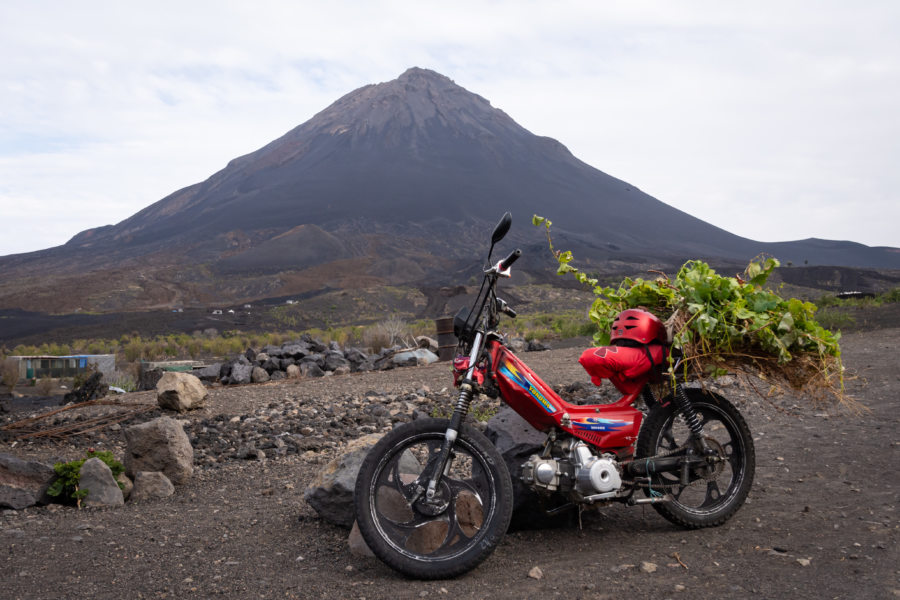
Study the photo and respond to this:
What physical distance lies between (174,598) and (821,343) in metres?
3.65

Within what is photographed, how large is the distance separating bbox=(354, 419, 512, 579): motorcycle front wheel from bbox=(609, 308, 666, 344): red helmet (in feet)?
3.48

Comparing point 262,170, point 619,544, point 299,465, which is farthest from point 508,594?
point 262,170

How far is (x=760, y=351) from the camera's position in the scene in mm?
4078

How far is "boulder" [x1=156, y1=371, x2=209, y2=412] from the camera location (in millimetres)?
9641

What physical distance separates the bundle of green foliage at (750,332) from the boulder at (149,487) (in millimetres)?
3797

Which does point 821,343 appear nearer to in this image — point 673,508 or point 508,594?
point 673,508

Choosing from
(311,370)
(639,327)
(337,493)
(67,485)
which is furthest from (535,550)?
(311,370)

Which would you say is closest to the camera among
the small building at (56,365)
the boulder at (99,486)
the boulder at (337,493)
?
the boulder at (337,493)

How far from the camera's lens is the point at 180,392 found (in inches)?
380

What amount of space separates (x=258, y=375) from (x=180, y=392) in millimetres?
4867

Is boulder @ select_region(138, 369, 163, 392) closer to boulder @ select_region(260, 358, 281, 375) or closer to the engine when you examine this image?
boulder @ select_region(260, 358, 281, 375)

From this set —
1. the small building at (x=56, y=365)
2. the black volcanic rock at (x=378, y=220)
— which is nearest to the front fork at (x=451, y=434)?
the small building at (x=56, y=365)

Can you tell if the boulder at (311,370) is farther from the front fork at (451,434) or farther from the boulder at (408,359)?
the front fork at (451,434)

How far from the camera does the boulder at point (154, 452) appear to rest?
598 cm
